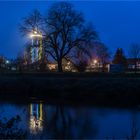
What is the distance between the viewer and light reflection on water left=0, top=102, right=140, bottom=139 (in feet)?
61.6

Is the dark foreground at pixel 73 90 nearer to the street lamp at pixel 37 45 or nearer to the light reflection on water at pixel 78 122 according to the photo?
the light reflection on water at pixel 78 122

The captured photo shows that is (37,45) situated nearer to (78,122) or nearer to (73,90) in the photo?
(73,90)

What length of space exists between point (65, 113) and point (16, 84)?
16320 mm

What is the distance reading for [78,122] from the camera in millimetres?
23469

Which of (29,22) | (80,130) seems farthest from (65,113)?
(29,22)

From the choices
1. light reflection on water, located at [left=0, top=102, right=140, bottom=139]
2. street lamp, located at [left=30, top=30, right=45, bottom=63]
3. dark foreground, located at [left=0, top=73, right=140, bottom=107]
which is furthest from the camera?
street lamp, located at [left=30, top=30, right=45, bottom=63]

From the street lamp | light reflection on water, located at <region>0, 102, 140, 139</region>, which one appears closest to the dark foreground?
light reflection on water, located at <region>0, 102, 140, 139</region>

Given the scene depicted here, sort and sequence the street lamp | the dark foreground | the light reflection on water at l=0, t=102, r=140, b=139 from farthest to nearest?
1. the street lamp
2. the dark foreground
3. the light reflection on water at l=0, t=102, r=140, b=139

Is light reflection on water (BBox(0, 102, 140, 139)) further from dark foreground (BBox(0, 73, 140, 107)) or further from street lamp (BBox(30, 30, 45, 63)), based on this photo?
street lamp (BBox(30, 30, 45, 63))

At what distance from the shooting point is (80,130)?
20516mm

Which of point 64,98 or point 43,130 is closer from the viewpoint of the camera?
point 43,130

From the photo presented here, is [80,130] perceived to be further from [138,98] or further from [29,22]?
[29,22]

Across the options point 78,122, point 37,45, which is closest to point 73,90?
point 78,122

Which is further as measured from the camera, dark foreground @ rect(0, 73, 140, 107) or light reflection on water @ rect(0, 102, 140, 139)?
dark foreground @ rect(0, 73, 140, 107)
